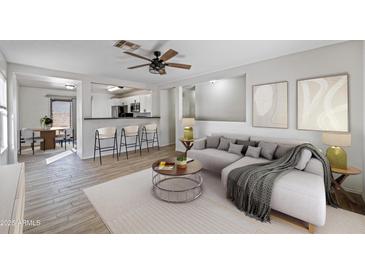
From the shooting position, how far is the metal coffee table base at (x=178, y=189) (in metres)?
2.29

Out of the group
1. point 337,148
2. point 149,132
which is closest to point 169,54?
point 337,148

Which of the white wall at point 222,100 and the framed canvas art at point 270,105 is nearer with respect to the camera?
the framed canvas art at point 270,105

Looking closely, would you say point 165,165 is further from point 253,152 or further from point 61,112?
point 61,112

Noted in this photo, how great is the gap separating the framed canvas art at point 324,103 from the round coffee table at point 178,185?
216cm

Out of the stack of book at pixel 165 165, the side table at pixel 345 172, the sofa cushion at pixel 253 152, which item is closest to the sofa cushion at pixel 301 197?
the side table at pixel 345 172

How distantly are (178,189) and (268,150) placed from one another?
169 centimetres

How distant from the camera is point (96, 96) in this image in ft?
26.9

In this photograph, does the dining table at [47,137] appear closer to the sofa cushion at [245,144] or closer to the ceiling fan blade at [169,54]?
the ceiling fan blade at [169,54]

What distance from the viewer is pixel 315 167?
209 cm

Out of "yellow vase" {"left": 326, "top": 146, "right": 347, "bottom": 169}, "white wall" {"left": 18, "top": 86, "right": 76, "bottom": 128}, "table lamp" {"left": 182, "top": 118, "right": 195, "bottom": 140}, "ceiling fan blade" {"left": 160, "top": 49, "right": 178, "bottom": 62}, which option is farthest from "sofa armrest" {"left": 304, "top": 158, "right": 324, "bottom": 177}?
"white wall" {"left": 18, "top": 86, "right": 76, "bottom": 128}

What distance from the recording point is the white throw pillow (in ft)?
7.04

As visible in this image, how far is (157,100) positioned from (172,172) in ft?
14.7
